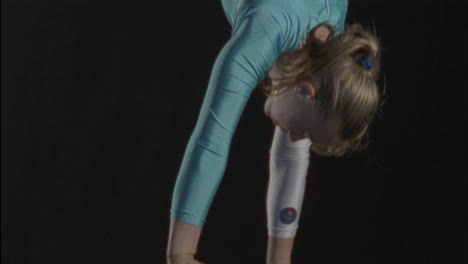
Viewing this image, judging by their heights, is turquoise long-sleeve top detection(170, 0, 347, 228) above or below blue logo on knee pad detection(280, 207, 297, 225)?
above

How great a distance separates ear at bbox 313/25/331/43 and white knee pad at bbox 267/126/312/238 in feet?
0.69

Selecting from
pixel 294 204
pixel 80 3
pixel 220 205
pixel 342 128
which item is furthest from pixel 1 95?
pixel 342 128

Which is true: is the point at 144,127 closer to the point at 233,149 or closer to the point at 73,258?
the point at 233,149

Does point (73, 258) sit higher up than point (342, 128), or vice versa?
point (342, 128)

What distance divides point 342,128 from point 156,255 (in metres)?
0.69

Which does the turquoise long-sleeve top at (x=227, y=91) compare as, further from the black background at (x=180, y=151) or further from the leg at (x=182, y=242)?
the black background at (x=180, y=151)

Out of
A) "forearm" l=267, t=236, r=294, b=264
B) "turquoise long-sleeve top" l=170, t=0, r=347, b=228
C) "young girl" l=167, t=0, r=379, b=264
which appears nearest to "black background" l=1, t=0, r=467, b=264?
"forearm" l=267, t=236, r=294, b=264

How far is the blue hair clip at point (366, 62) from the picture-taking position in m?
1.15

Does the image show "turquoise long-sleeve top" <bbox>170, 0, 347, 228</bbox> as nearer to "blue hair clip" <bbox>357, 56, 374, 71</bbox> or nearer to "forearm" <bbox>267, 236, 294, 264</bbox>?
"blue hair clip" <bbox>357, 56, 374, 71</bbox>

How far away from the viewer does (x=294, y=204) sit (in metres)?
1.38

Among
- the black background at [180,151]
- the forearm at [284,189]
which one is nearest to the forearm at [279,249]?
the forearm at [284,189]

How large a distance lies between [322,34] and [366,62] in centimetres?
9

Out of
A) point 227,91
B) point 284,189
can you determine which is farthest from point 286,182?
point 227,91

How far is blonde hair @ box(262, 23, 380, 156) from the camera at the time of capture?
1.13 metres
